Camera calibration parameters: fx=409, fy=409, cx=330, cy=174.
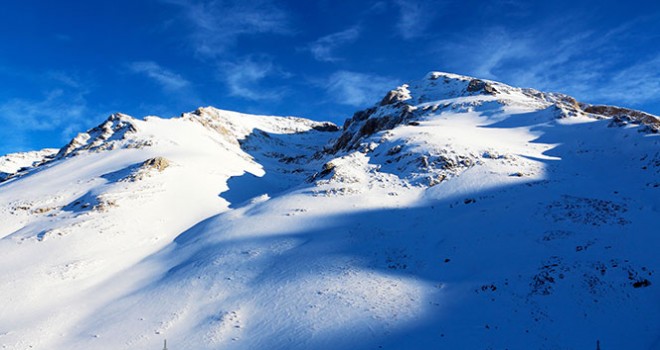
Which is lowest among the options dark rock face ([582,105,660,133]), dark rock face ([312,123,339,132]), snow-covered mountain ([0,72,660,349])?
snow-covered mountain ([0,72,660,349])

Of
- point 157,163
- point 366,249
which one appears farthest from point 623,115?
point 157,163

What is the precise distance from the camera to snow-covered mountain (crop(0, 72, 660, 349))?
18562mm

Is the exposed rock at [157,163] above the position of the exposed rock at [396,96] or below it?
below

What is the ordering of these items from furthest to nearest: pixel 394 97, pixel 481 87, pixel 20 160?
1. pixel 20 160
2. pixel 394 97
3. pixel 481 87

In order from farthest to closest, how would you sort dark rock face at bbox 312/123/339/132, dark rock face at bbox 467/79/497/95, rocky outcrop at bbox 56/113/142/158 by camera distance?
dark rock face at bbox 312/123/339/132 < dark rock face at bbox 467/79/497/95 < rocky outcrop at bbox 56/113/142/158

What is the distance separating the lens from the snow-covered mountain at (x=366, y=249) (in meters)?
18.6

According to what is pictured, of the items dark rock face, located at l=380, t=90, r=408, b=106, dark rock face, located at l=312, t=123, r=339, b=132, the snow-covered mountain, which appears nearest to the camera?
the snow-covered mountain

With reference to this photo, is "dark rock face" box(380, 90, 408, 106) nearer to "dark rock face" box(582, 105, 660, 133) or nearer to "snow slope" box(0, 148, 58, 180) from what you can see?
"dark rock face" box(582, 105, 660, 133)

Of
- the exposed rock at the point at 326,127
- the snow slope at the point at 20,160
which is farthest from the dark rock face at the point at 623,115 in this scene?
the snow slope at the point at 20,160

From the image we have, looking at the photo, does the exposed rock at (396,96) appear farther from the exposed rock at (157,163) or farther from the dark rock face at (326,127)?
the exposed rock at (157,163)

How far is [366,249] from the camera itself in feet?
88.2

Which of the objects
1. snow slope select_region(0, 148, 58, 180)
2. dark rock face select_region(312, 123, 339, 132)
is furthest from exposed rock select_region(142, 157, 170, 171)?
dark rock face select_region(312, 123, 339, 132)

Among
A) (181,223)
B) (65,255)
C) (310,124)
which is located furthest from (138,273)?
(310,124)

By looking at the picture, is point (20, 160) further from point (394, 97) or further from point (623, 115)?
point (623, 115)
